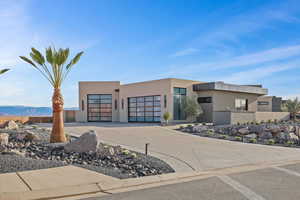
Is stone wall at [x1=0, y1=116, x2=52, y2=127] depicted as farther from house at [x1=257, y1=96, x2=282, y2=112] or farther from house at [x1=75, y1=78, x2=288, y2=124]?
house at [x1=257, y1=96, x2=282, y2=112]

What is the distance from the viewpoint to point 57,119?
10719 millimetres

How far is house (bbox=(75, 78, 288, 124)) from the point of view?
2400 cm

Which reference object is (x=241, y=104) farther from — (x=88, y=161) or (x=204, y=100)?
(x=88, y=161)

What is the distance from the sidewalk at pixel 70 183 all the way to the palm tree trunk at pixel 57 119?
404 cm

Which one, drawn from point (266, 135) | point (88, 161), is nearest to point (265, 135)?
point (266, 135)

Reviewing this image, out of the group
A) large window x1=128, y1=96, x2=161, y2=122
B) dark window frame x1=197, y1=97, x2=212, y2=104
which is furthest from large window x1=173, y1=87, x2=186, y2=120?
dark window frame x1=197, y1=97, x2=212, y2=104

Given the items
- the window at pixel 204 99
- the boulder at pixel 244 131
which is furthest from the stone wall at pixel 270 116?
the boulder at pixel 244 131

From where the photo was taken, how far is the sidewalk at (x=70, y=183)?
4975 millimetres

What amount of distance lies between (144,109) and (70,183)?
2110 cm

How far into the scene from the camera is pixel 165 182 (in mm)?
6051

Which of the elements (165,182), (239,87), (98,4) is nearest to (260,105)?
(239,87)

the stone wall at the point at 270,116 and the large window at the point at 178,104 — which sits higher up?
the large window at the point at 178,104

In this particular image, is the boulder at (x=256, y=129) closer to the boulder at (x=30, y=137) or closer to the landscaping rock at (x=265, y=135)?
the landscaping rock at (x=265, y=135)

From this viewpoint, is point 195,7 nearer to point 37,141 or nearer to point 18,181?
point 37,141
